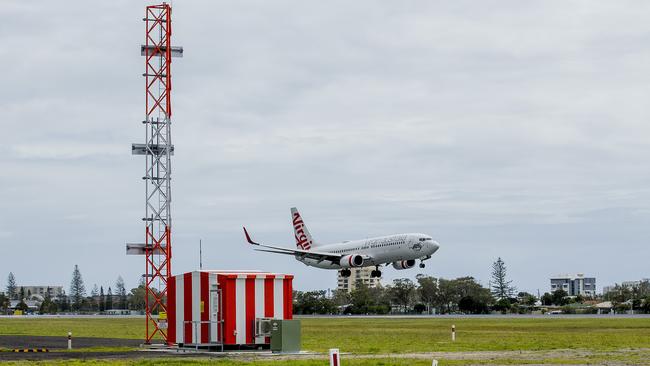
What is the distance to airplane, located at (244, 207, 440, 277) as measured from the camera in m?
100

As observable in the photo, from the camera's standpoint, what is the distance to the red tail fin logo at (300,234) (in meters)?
128

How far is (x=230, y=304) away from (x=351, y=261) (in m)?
65.1

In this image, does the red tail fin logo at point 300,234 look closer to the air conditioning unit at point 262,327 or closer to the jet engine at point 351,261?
the jet engine at point 351,261

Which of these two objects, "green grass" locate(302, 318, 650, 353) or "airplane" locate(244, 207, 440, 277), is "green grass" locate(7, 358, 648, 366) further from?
"airplane" locate(244, 207, 440, 277)

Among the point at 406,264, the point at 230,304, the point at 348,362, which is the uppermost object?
the point at 406,264

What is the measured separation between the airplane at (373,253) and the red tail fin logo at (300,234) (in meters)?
8.00

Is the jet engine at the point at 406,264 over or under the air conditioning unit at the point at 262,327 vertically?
over

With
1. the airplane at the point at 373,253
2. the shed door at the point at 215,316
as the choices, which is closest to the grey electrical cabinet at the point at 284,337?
the shed door at the point at 215,316

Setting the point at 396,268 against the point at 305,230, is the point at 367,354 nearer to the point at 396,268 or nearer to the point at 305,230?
the point at 396,268

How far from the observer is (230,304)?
41000 mm

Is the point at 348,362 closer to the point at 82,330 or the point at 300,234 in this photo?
the point at 82,330

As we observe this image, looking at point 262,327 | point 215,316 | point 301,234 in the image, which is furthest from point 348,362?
point 301,234

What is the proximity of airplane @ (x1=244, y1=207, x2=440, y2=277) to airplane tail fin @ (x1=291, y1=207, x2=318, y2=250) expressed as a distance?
25.4 feet

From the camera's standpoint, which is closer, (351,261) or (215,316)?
(215,316)
